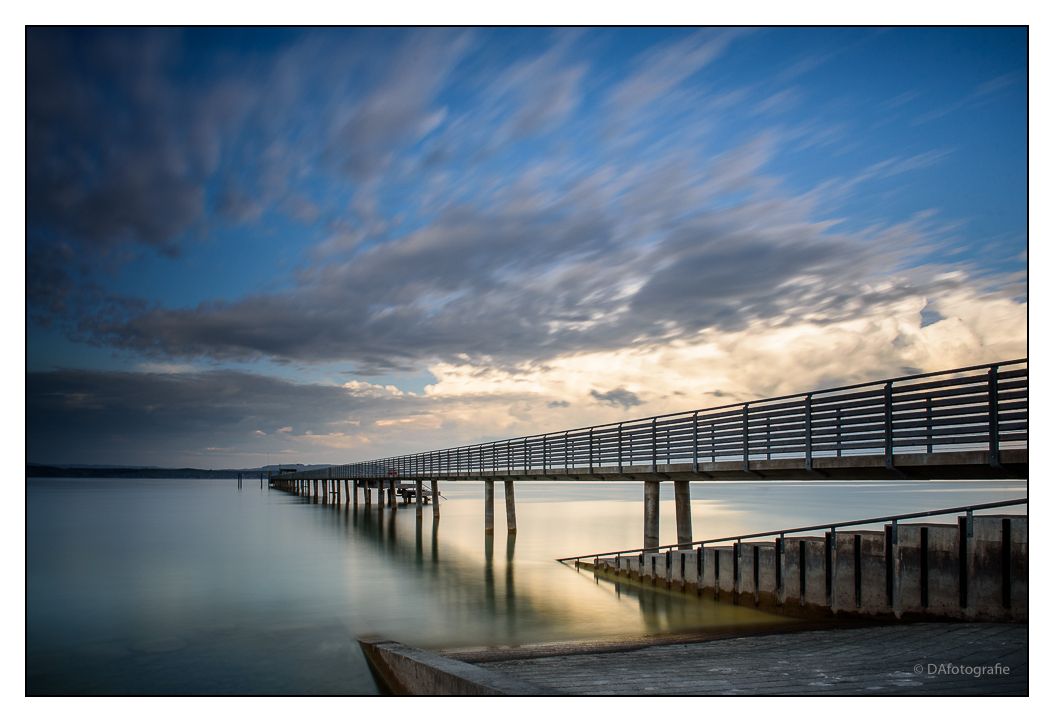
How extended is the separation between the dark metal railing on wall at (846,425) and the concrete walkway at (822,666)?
261cm

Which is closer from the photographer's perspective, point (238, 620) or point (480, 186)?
point (238, 620)

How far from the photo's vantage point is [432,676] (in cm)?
636

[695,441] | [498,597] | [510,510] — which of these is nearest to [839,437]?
[695,441]

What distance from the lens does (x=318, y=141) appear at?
13.3m

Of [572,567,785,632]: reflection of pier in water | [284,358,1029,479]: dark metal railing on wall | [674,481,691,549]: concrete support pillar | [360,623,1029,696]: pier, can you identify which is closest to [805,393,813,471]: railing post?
[284,358,1029,479]: dark metal railing on wall

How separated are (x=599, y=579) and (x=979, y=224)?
11.9 m

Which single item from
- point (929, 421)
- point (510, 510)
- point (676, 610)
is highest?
point (929, 421)

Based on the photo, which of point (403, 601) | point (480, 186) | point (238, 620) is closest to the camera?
point (238, 620)


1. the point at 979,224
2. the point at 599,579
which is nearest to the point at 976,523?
the point at 979,224

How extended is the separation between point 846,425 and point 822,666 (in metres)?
5.28

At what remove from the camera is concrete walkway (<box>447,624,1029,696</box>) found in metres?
5.59

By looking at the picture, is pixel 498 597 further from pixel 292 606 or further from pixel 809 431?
pixel 809 431

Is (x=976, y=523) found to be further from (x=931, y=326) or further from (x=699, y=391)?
(x=699, y=391)

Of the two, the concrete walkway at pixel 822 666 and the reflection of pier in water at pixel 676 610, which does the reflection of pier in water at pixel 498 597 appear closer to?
the reflection of pier in water at pixel 676 610
